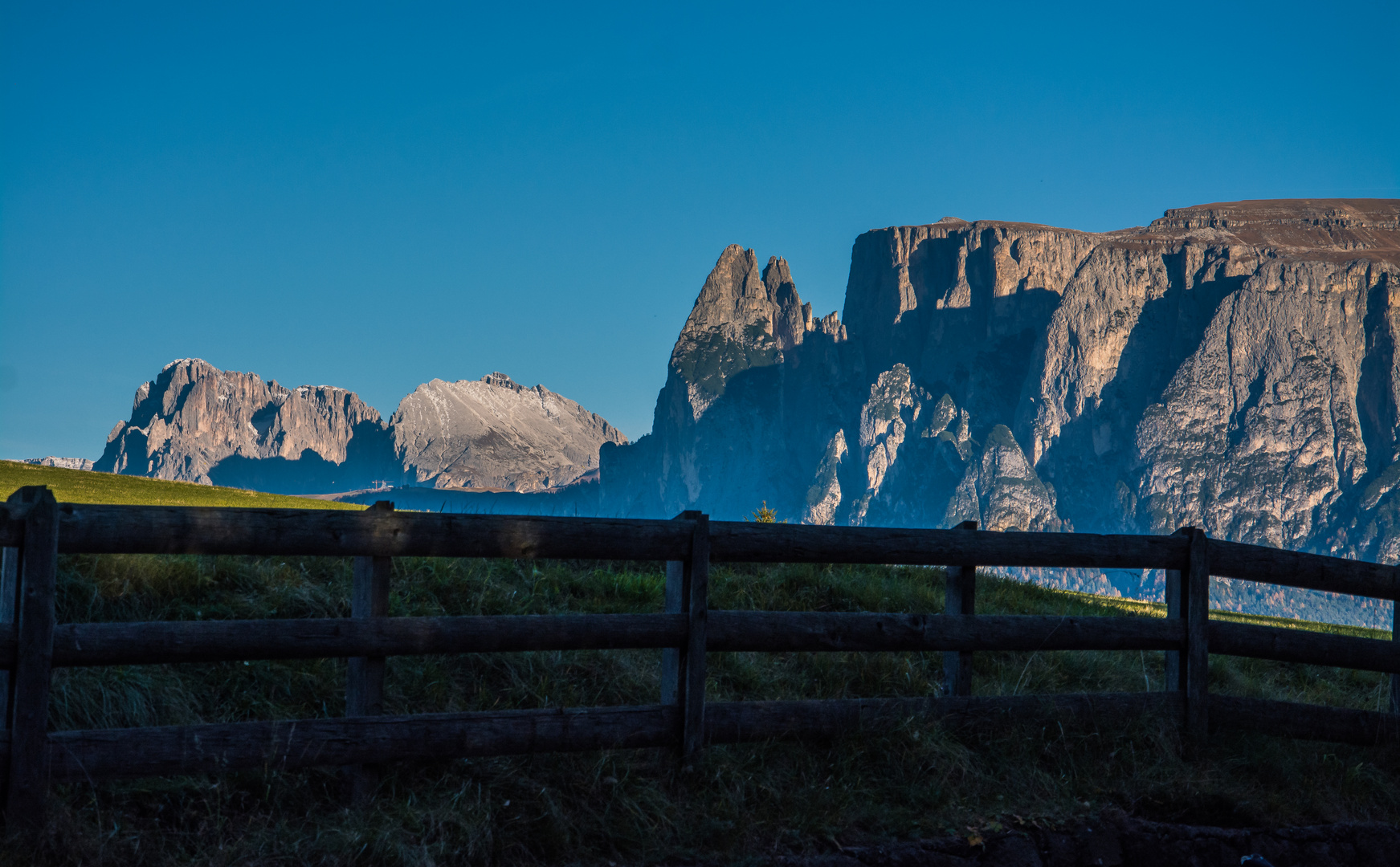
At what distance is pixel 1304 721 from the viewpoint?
24.5 feet

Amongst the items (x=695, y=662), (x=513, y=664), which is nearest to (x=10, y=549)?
(x=513, y=664)

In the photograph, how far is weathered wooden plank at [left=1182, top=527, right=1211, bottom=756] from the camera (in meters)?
7.14

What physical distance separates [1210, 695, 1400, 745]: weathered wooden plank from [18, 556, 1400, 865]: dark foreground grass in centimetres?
12

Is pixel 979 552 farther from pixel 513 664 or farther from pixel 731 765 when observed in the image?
pixel 513 664

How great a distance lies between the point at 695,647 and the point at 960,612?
1988mm

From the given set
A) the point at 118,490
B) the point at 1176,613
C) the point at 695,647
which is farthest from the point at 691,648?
the point at 118,490

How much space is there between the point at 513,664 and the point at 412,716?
1543mm

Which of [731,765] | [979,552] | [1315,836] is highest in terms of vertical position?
[979,552]

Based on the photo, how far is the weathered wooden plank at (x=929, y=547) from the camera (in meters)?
6.06

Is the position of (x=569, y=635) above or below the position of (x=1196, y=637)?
above

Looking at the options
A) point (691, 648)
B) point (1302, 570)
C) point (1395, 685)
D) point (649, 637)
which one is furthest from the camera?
point (1395, 685)

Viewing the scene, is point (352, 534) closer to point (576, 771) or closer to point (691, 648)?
point (576, 771)

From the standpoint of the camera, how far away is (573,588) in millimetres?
9164

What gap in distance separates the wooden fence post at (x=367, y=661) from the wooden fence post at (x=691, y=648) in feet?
5.17
